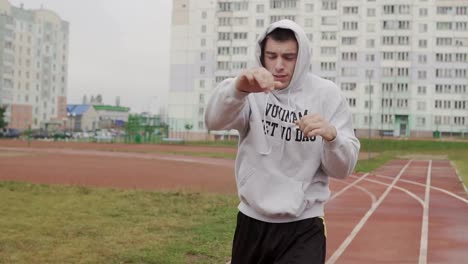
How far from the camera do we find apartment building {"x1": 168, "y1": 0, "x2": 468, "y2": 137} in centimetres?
7062

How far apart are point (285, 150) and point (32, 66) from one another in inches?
3692

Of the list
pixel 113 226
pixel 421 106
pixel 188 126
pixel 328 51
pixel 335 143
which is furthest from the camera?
pixel 188 126

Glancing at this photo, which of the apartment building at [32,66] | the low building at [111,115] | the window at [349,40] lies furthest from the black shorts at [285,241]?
the low building at [111,115]

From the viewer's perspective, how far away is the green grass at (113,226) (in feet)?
26.0

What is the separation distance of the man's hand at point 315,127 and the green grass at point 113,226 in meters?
5.17

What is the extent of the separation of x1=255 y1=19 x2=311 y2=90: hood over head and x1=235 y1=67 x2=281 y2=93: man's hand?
0.36 meters

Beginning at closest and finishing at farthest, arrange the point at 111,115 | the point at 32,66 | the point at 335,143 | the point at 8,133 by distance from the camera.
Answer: the point at 335,143 → the point at 8,133 → the point at 32,66 → the point at 111,115

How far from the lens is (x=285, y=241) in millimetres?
2990

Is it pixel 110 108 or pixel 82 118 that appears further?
pixel 110 108

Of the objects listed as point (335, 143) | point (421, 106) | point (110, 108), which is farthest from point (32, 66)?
point (335, 143)

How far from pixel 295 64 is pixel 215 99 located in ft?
1.33

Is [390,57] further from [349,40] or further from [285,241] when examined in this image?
[285,241]

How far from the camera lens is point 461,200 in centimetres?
1656

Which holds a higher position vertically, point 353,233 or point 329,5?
point 329,5
